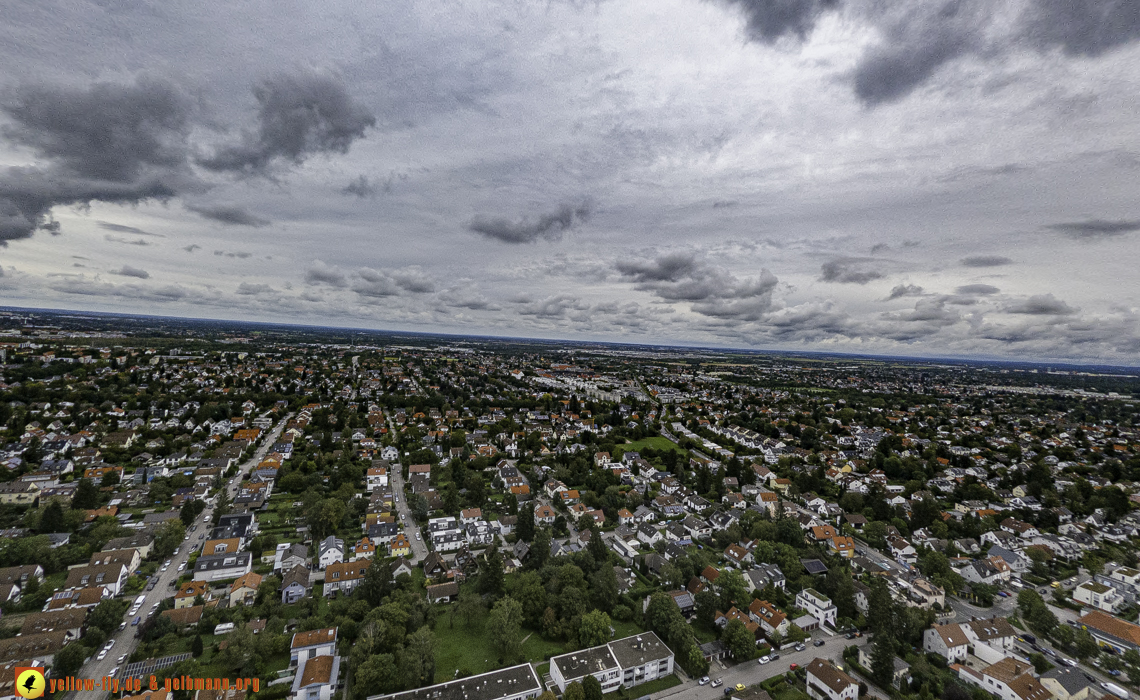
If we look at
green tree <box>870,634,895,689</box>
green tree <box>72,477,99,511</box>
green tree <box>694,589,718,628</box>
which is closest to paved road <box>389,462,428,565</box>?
green tree <box>694,589,718,628</box>

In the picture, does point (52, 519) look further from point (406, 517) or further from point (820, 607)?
point (820, 607)

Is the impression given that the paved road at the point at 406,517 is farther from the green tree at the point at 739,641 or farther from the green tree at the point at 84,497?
the green tree at the point at 84,497

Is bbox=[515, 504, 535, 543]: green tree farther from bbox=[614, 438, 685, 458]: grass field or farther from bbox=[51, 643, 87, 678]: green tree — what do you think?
bbox=[614, 438, 685, 458]: grass field

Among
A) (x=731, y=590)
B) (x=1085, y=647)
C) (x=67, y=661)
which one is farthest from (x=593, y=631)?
(x=1085, y=647)

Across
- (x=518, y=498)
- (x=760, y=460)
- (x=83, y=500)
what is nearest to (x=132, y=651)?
(x=83, y=500)

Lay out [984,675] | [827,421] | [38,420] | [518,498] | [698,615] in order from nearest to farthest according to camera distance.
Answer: [984,675]
[698,615]
[518,498]
[38,420]
[827,421]

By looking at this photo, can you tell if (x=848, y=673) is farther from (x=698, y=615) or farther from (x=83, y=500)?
(x=83, y=500)
